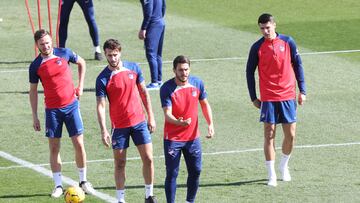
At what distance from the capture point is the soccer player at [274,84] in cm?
1622

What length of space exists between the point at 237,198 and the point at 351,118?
5.39m

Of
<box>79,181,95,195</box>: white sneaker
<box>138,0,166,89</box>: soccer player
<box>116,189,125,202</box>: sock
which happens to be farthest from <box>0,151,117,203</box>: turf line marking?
<box>138,0,166,89</box>: soccer player

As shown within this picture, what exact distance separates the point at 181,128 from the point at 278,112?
2.25m

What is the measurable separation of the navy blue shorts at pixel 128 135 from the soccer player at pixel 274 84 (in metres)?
2.06

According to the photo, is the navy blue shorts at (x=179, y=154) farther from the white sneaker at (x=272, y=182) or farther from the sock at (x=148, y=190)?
the white sneaker at (x=272, y=182)

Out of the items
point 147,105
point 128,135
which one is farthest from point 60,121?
point 147,105

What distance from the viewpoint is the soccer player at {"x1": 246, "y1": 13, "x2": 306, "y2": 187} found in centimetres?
1622

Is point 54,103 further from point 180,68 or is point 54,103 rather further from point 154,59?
point 154,59

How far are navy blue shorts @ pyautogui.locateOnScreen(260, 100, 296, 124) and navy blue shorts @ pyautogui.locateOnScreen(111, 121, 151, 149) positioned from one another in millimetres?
2086

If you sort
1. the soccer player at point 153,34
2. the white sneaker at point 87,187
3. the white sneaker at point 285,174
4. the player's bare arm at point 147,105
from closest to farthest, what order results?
the player's bare arm at point 147,105 → the white sneaker at point 87,187 → the white sneaker at point 285,174 → the soccer player at point 153,34

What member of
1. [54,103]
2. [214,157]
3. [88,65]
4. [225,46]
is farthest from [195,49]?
[54,103]

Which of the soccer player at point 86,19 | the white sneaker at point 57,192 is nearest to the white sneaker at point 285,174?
the white sneaker at point 57,192

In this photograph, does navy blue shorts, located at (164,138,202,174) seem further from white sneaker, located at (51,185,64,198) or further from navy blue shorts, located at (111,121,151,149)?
white sneaker, located at (51,185,64,198)

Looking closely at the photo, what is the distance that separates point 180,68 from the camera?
1443cm
